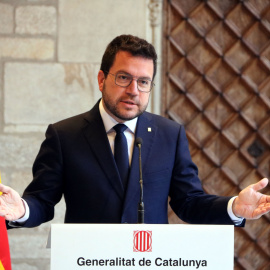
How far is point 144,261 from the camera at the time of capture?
154cm

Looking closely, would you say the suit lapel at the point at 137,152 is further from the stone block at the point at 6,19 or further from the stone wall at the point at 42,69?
the stone block at the point at 6,19

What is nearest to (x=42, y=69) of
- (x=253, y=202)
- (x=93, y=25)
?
(x=93, y=25)

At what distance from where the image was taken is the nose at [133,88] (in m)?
2.03

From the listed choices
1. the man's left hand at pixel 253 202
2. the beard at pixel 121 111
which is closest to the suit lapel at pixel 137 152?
the beard at pixel 121 111

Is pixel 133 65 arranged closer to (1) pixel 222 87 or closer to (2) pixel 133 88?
(2) pixel 133 88

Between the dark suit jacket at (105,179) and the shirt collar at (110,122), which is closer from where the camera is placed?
the dark suit jacket at (105,179)

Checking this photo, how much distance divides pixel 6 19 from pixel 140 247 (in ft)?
7.77

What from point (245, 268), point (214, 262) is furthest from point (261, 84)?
point (214, 262)

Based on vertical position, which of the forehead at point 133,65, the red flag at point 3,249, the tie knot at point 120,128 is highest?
the forehead at point 133,65

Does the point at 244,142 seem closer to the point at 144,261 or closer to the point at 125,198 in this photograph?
the point at 125,198

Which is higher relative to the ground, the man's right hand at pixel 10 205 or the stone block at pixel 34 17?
the stone block at pixel 34 17

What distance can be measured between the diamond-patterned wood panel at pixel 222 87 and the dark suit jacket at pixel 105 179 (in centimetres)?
144

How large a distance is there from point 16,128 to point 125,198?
1.65 metres

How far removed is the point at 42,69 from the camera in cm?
350
